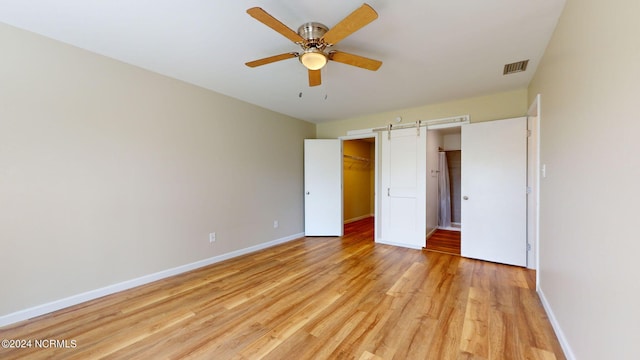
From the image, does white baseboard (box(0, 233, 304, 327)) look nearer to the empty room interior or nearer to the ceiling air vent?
the empty room interior

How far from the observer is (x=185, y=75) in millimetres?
2916

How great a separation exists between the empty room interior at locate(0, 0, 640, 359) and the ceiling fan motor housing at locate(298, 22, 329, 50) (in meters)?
0.01

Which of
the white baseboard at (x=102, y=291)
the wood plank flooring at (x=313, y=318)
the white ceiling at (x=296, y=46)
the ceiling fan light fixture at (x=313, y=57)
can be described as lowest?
the wood plank flooring at (x=313, y=318)

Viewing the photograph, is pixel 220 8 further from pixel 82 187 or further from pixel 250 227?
pixel 250 227

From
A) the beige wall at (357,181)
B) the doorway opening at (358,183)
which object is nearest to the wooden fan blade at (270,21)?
the doorway opening at (358,183)

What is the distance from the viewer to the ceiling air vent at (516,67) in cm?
259

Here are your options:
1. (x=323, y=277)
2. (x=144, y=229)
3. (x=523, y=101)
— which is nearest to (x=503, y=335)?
(x=323, y=277)

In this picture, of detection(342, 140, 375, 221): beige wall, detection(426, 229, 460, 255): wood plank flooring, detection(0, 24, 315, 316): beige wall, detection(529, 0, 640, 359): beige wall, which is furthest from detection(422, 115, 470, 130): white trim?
detection(0, 24, 315, 316): beige wall

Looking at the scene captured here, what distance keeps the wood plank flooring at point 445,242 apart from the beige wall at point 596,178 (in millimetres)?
1982

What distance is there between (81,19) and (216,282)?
2.72 metres

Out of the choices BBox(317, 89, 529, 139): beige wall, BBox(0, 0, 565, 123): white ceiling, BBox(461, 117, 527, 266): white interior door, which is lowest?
BBox(461, 117, 527, 266): white interior door

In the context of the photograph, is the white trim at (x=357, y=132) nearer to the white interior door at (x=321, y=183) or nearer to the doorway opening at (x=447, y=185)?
the white interior door at (x=321, y=183)

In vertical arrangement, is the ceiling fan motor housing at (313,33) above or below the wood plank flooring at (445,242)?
above

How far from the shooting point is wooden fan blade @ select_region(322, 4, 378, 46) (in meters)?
1.45
